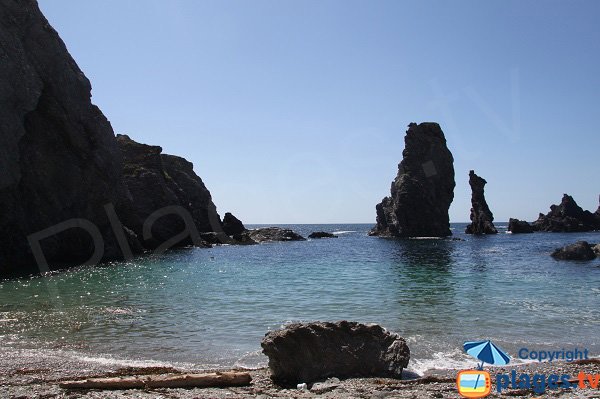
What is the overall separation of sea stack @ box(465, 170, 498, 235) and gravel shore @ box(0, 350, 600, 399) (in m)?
143

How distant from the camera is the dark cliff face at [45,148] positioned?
45438 millimetres

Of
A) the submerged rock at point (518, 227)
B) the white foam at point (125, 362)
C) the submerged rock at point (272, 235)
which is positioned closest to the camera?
the white foam at point (125, 362)

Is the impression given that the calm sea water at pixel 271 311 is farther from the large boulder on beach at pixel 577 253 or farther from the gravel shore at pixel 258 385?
the large boulder on beach at pixel 577 253

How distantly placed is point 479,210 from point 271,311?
463ft

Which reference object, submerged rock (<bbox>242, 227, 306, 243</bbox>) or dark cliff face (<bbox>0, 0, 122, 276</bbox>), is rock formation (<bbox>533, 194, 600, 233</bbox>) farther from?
dark cliff face (<bbox>0, 0, 122, 276</bbox>)

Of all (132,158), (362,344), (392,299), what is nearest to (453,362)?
(362,344)

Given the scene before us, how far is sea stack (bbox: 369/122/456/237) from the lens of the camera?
130m

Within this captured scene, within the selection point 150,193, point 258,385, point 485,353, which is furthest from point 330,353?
point 150,193

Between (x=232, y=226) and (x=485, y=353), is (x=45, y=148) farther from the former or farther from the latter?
(x=232, y=226)

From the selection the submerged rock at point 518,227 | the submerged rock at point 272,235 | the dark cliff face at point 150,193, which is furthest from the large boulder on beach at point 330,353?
the submerged rock at point 518,227

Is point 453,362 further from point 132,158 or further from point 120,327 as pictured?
point 132,158

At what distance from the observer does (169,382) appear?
1094 centimetres

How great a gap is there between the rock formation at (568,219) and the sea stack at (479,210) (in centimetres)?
2513

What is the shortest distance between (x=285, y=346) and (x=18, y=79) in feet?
160
